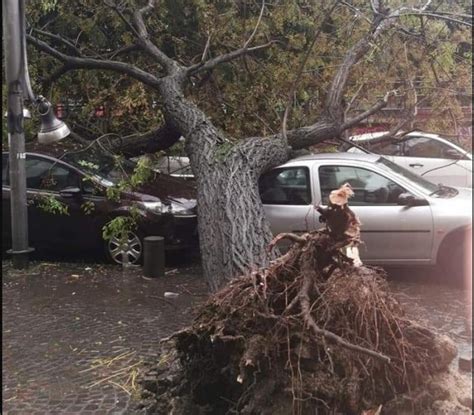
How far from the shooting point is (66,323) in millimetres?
6059

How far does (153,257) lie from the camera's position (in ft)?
25.1

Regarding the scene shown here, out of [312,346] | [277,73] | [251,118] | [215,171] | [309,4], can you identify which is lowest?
[312,346]

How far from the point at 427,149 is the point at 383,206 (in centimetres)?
598

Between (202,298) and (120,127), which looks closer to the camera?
(202,298)

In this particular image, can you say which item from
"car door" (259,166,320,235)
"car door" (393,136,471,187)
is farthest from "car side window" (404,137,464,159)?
"car door" (259,166,320,235)

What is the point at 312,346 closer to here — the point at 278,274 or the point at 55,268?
the point at 278,274

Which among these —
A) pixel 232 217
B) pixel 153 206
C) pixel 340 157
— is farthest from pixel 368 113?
pixel 232 217

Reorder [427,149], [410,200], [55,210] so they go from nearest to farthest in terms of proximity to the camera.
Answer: [410,200] < [55,210] < [427,149]

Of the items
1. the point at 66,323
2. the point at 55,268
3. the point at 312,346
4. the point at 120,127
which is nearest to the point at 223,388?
the point at 312,346

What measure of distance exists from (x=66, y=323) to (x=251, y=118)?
4468 mm

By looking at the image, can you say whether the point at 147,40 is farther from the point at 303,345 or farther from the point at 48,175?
the point at 303,345

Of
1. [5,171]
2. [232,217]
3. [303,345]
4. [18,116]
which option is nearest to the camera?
[303,345]

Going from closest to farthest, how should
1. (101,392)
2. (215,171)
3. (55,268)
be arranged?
1. (101,392)
2. (215,171)
3. (55,268)

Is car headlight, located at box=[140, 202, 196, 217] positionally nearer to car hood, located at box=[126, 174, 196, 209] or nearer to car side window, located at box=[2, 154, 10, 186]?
car hood, located at box=[126, 174, 196, 209]
